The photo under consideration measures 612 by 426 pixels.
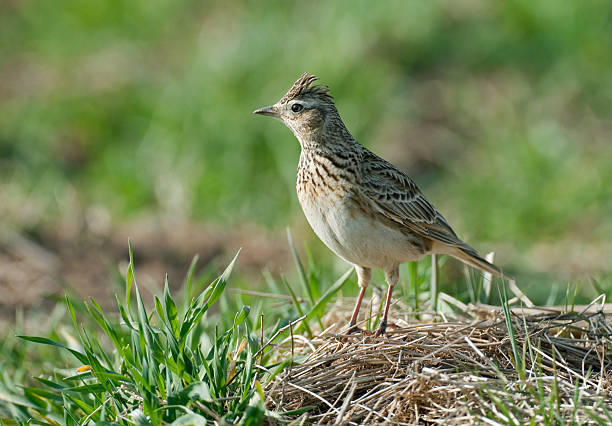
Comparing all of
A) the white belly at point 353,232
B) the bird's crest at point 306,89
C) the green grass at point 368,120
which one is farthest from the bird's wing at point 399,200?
the green grass at point 368,120

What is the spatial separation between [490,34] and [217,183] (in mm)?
5053

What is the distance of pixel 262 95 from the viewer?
1101 cm

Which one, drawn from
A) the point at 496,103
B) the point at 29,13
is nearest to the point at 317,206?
the point at 496,103

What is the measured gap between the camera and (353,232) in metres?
4.78

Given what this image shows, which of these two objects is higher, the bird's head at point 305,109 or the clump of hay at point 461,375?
the bird's head at point 305,109

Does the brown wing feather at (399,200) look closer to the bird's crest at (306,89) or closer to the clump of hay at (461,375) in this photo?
the bird's crest at (306,89)

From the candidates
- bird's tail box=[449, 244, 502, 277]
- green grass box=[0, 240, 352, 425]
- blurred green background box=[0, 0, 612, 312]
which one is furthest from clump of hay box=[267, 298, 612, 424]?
blurred green background box=[0, 0, 612, 312]

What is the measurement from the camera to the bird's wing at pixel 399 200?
5.02m

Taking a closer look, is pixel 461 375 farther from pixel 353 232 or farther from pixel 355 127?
pixel 355 127

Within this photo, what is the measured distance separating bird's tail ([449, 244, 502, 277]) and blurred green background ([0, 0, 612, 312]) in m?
2.81

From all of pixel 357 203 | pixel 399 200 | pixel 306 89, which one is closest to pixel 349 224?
pixel 357 203

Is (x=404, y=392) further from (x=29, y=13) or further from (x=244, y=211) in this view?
(x=29, y=13)

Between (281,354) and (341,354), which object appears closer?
(341,354)

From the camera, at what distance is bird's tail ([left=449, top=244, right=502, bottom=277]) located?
5.34 meters
